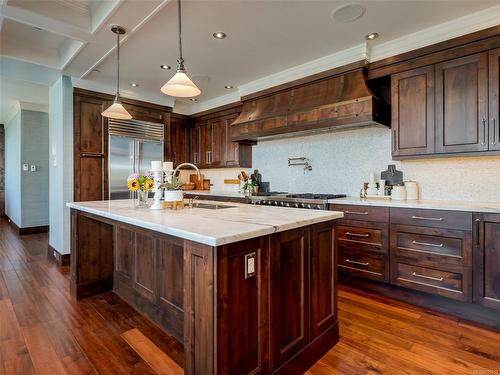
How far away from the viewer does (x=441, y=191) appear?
2.94 m

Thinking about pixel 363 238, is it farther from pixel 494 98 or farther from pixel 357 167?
pixel 494 98

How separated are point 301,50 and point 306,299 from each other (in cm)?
265

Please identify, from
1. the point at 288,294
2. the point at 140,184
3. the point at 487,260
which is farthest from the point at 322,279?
the point at 140,184

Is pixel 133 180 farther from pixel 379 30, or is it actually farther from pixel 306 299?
pixel 379 30

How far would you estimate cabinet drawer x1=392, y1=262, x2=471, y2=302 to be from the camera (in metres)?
2.33

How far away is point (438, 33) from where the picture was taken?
2.63 m

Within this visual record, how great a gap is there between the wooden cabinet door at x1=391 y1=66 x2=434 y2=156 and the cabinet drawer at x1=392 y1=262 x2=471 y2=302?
1127mm

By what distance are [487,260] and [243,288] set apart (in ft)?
6.90

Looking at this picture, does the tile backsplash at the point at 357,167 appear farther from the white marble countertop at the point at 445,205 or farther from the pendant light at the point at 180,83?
the pendant light at the point at 180,83

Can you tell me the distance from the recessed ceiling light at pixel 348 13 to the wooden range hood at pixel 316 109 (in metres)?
0.71

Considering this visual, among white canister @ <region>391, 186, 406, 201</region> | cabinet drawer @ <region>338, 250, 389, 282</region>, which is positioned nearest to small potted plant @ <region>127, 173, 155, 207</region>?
cabinet drawer @ <region>338, 250, 389, 282</region>

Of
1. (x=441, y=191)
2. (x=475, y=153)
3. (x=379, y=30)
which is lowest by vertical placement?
(x=441, y=191)

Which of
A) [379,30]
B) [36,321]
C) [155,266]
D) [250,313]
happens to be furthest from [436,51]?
[36,321]

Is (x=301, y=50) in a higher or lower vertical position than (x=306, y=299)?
higher
